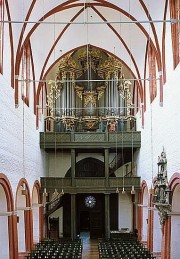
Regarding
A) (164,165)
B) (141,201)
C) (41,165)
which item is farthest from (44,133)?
(164,165)

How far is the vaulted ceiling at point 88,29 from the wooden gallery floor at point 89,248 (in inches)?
464

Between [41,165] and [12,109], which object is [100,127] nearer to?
[41,165]

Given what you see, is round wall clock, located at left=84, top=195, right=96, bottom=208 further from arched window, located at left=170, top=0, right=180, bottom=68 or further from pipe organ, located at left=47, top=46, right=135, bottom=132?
arched window, located at left=170, top=0, right=180, bottom=68

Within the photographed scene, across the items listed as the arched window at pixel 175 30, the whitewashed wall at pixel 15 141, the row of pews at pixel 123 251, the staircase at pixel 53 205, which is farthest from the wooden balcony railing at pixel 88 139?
the arched window at pixel 175 30

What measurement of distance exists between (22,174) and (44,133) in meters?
7.32

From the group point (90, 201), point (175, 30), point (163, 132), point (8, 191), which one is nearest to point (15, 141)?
Result: point (8, 191)

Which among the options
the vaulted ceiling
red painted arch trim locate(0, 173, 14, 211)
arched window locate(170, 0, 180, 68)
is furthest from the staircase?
arched window locate(170, 0, 180, 68)

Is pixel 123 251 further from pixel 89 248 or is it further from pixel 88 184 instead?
pixel 88 184

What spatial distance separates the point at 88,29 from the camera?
95.8 ft

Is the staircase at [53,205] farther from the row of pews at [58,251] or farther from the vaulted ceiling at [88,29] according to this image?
the vaulted ceiling at [88,29]

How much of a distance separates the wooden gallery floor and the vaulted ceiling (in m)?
11.8

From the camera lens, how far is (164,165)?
22406 mm

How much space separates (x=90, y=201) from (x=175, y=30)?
66.3 feet

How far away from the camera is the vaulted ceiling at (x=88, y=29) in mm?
23078
